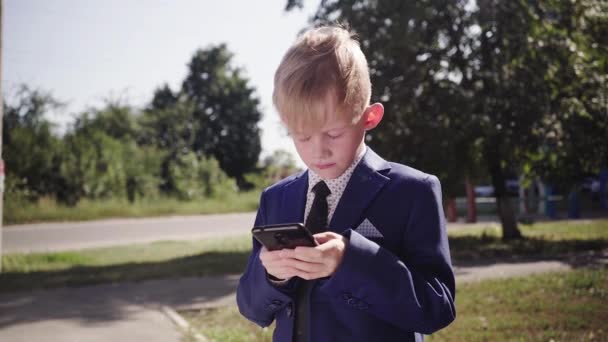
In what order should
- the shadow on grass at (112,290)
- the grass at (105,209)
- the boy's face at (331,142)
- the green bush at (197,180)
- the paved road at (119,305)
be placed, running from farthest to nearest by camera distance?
the green bush at (197,180) → the grass at (105,209) → the shadow on grass at (112,290) → the paved road at (119,305) → the boy's face at (331,142)

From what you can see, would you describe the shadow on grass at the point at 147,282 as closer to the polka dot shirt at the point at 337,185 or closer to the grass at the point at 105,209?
the polka dot shirt at the point at 337,185

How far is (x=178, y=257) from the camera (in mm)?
11305

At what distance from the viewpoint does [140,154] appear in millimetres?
28172

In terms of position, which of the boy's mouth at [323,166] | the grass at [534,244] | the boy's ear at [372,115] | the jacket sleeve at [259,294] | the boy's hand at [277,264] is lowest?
the grass at [534,244]

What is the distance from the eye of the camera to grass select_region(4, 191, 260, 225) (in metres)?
19.2

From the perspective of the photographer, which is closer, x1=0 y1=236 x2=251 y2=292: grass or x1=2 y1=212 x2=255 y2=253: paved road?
x1=0 y1=236 x2=251 y2=292: grass

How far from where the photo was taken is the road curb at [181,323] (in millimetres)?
5378

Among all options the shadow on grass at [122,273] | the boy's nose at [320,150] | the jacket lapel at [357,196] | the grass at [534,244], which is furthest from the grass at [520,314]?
the boy's nose at [320,150]

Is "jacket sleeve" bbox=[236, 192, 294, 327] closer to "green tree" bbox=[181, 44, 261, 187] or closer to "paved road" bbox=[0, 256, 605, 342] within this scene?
"paved road" bbox=[0, 256, 605, 342]

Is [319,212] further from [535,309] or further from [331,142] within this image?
[535,309]

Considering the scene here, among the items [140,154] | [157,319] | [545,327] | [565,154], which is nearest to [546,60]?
[565,154]

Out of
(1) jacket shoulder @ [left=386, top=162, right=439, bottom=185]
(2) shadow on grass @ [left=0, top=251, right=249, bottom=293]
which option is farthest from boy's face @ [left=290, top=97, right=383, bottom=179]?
(2) shadow on grass @ [left=0, top=251, right=249, bottom=293]

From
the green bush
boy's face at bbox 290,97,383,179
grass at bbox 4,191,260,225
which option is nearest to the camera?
boy's face at bbox 290,97,383,179

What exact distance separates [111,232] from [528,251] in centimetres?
1145
